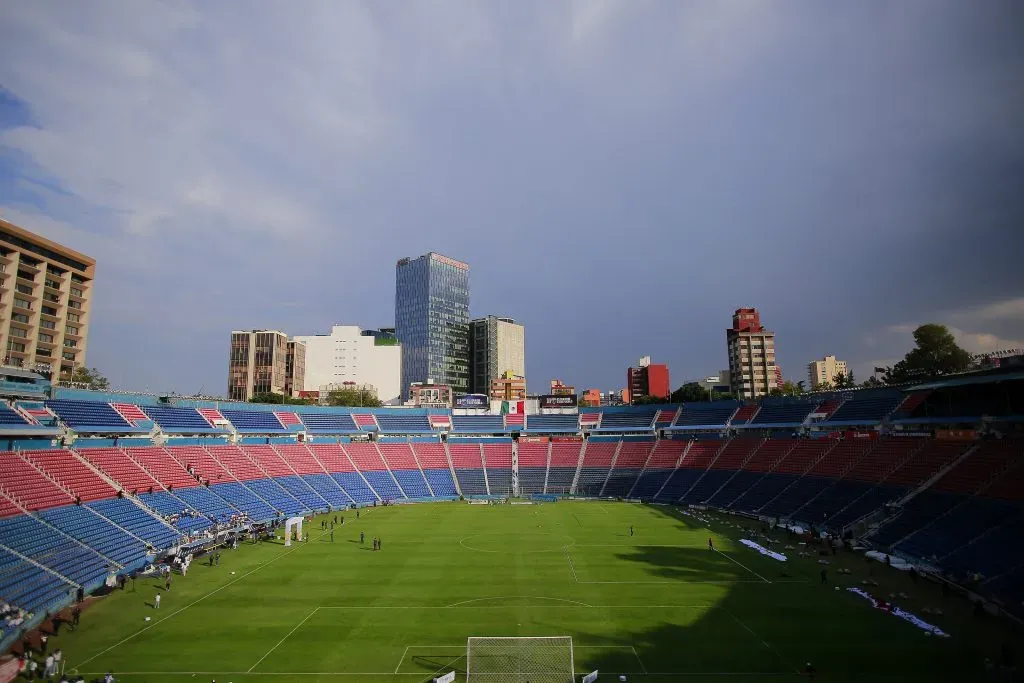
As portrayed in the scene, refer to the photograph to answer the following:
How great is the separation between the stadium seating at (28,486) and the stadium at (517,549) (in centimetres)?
21

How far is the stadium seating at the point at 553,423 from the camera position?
9112cm

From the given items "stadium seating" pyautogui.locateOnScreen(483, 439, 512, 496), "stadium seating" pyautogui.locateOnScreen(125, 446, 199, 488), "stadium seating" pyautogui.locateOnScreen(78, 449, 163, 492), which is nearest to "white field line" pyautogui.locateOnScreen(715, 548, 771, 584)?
"stadium seating" pyautogui.locateOnScreen(483, 439, 512, 496)

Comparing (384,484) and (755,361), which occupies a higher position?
(755,361)

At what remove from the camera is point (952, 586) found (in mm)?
32719

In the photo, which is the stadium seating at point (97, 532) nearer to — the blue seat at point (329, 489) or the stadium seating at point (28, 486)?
the stadium seating at point (28, 486)

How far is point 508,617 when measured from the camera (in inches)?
1134

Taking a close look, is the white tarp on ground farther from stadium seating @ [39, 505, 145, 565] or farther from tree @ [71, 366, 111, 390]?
tree @ [71, 366, 111, 390]

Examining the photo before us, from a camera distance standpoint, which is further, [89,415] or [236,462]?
[236,462]

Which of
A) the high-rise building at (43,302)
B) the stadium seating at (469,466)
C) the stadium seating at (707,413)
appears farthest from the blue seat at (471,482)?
the high-rise building at (43,302)

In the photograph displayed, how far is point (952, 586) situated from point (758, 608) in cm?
1306

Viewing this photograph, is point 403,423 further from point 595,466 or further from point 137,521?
point 137,521

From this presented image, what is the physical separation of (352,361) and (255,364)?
27.9m

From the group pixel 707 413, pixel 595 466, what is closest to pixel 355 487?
pixel 595 466

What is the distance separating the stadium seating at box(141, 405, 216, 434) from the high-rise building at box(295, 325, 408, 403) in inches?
4185
